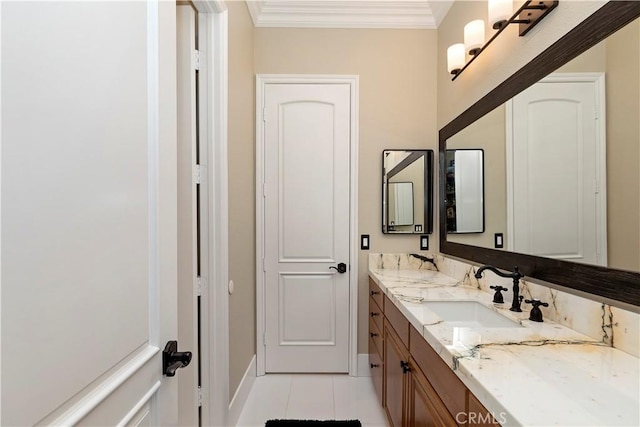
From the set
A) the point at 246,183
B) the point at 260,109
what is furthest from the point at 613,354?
the point at 260,109

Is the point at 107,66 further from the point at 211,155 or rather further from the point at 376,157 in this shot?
the point at 376,157

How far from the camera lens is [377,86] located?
266cm

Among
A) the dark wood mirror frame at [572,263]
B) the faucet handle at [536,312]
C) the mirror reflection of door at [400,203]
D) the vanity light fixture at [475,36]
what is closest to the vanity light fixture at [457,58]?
the vanity light fixture at [475,36]

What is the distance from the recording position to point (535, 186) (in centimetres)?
145

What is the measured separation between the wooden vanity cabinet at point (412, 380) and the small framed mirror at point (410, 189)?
24.2 inches

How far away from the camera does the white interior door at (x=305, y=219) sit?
2645mm

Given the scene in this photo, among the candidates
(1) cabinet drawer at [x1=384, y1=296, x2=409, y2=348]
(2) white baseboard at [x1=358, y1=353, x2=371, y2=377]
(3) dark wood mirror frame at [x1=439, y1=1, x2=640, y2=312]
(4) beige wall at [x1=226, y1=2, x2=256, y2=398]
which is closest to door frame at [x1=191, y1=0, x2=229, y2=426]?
(4) beige wall at [x1=226, y1=2, x2=256, y2=398]

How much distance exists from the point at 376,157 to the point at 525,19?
52.9 inches

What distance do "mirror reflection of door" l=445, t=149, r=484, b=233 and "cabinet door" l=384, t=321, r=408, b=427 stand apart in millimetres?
864

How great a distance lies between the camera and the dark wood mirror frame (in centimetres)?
102

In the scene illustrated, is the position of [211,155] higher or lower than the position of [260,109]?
lower

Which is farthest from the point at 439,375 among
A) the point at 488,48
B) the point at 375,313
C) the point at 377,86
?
the point at 377,86

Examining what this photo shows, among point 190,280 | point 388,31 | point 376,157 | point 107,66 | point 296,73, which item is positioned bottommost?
point 190,280

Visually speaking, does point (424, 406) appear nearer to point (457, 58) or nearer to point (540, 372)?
point (540, 372)
